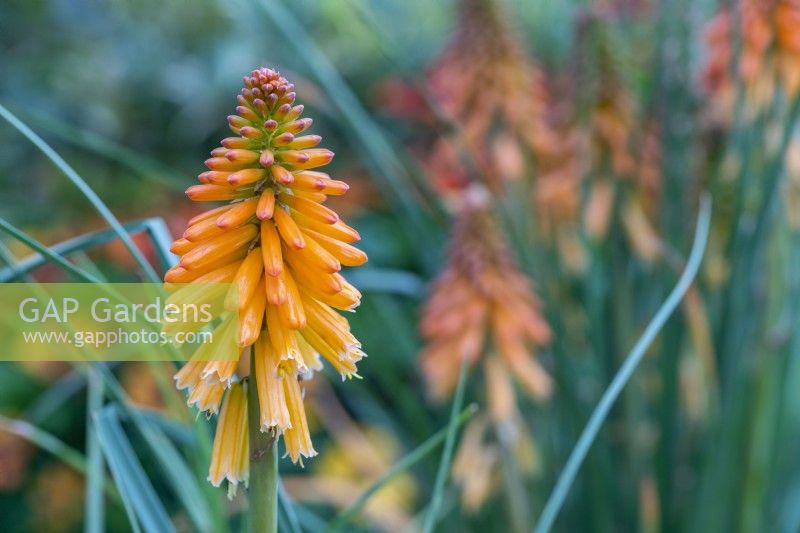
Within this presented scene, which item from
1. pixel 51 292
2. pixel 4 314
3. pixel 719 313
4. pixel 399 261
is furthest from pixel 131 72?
pixel 719 313

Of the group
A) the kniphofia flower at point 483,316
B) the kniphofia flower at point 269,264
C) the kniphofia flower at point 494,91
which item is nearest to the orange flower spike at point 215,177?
the kniphofia flower at point 269,264

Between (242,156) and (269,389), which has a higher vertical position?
(242,156)

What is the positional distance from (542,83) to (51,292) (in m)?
1.47

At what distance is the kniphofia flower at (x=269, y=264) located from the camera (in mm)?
628

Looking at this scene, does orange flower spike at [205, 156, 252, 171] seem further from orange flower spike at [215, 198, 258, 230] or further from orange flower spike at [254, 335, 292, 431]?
orange flower spike at [254, 335, 292, 431]

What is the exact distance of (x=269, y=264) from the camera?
0.63 m

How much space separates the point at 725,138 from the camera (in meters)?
1.55

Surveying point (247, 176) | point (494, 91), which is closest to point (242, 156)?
point (247, 176)

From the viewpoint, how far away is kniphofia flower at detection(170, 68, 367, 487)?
0.63 m

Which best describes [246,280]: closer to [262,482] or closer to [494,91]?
[262,482]

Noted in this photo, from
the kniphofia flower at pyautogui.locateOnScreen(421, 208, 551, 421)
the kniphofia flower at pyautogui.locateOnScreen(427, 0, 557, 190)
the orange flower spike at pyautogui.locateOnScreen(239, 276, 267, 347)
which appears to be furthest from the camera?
the kniphofia flower at pyautogui.locateOnScreen(427, 0, 557, 190)

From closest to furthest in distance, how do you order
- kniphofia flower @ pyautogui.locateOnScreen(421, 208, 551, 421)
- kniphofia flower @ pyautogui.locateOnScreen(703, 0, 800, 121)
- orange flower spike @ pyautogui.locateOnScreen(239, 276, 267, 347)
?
orange flower spike @ pyautogui.locateOnScreen(239, 276, 267, 347)
kniphofia flower @ pyautogui.locateOnScreen(703, 0, 800, 121)
kniphofia flower @ pyautogui.locateOnScreen(421, 208, 551, 421)

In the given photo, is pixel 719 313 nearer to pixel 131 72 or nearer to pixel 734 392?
pixel 734 392

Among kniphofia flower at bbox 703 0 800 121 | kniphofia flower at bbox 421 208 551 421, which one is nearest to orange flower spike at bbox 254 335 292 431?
kniphofia flower at bbox 421 208 551 421
